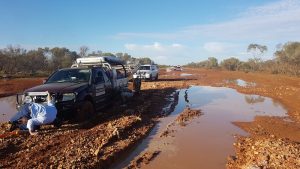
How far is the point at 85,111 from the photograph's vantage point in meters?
9.75

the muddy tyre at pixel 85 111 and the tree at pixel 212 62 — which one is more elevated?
the tree at pixel 212 62

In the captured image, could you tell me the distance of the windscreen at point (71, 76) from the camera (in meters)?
10.7

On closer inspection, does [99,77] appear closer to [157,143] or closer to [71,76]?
[71,76]

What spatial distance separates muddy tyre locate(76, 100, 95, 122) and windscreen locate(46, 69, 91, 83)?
1.03 metres

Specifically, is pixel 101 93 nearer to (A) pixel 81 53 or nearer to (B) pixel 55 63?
(B) pixel 55 63

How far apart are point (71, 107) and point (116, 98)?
422 centimetres

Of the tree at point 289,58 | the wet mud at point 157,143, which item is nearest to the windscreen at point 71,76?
the wet mud at point 157,143

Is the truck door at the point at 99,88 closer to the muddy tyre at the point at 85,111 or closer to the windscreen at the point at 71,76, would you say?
the windscreen at the point at 71,76

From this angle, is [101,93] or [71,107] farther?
[101,93]

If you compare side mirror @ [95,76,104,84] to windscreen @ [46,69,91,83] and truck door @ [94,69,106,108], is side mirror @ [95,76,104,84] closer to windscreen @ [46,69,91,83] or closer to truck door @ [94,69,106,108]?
truck door @ [94,69,106,108]

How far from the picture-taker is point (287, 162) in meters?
6.38

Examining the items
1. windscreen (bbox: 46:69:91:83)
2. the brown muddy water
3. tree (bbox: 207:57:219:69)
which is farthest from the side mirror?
Result: tree (bbox: 207:57:219:69)

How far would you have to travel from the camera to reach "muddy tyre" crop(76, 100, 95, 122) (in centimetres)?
948

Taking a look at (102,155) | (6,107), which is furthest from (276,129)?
(6,107)
